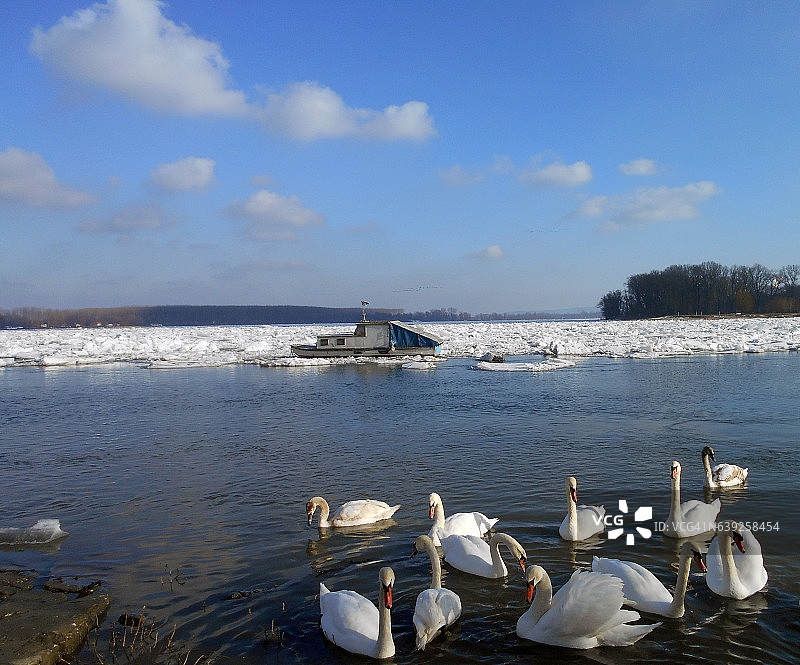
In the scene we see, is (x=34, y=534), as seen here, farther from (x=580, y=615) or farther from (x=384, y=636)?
(x=580, y=615)

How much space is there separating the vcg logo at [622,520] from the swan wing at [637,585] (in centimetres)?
137

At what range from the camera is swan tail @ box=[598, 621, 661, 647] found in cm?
465

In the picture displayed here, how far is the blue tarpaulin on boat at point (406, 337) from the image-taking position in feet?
108

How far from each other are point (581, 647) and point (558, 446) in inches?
249

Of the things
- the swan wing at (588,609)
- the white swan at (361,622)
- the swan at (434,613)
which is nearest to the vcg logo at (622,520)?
the swan wing at (588,609)

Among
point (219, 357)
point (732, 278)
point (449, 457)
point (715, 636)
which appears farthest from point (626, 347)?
point (732, 278)

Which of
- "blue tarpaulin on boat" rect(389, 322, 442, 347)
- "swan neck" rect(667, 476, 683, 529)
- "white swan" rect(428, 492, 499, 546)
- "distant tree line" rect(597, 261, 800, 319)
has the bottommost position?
"white swan" rect(428, 492, 499, 546)

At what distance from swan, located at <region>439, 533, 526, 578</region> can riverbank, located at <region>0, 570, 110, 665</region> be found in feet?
10.7

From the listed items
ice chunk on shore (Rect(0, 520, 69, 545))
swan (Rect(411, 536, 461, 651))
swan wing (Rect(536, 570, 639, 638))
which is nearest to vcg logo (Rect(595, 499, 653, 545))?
swan wing (Rect(536, 570, 639, 638))

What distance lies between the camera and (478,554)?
5.91m

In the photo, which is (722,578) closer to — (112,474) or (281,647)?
(281,647)

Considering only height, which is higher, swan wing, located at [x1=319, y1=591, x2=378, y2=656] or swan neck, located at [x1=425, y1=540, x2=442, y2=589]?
swan neck, located at [x1=425, y1=540, x2=442, y2=589]

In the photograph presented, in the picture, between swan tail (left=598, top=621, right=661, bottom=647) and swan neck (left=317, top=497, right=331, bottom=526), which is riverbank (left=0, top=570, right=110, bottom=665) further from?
swan tail (left=598, top=621, right=661, bottom=647)

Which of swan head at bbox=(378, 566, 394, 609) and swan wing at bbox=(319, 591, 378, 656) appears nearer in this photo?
swan head at bbox=(378, 566, 394, 609)
